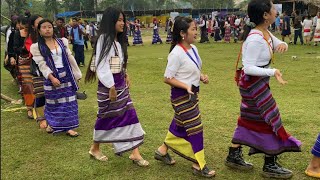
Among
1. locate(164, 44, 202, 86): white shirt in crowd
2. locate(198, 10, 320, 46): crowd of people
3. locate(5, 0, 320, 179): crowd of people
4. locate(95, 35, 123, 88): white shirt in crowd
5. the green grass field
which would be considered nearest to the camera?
locate(5, 0, 320, 179): crowd of people

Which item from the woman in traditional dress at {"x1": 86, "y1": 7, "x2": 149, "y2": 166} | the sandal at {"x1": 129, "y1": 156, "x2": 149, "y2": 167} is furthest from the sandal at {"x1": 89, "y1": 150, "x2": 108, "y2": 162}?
the sandal at {"x1": 129, "y1": 156, "x2": 149, "y2": 167}

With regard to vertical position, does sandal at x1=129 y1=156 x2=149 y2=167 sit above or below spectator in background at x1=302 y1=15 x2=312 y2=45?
below

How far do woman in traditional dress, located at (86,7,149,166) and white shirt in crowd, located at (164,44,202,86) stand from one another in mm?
615

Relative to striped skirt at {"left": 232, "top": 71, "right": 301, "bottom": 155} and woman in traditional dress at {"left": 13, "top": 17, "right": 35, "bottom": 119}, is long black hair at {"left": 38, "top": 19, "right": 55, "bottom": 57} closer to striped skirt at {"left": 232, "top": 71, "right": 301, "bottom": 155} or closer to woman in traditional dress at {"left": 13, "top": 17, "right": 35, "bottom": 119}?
woman in traditional dress at {"left": 13, "top": 17, "right": 35, "bottom": 119}

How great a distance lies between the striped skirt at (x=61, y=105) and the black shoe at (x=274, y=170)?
2653 mm

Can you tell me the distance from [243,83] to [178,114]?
2.19 feet

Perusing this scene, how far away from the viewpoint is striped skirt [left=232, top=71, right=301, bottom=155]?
3.46 metres

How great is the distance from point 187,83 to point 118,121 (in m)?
0.88

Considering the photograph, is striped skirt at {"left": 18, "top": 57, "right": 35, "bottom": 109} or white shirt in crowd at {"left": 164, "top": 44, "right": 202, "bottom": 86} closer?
white shirt in crowd at {"left": 164, "top": 44, "right": 202, "bottom": 86}

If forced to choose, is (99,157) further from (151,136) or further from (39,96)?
(39,96)

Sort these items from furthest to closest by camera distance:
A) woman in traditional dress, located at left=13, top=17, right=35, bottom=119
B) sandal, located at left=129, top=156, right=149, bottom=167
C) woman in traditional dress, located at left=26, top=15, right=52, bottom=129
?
woman in traditional dress, located at left=13, top=17, right=35, bottom=119 < woman in traditional dress, located at left=26, top=15, right=52, bottom=129 < sandal, located at left=129, top=156, right=149, bottom=167

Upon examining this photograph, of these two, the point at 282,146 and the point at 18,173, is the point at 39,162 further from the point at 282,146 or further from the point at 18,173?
the point at 282,146

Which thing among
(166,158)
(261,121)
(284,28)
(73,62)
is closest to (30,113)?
(73,62)

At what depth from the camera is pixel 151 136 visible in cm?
504
